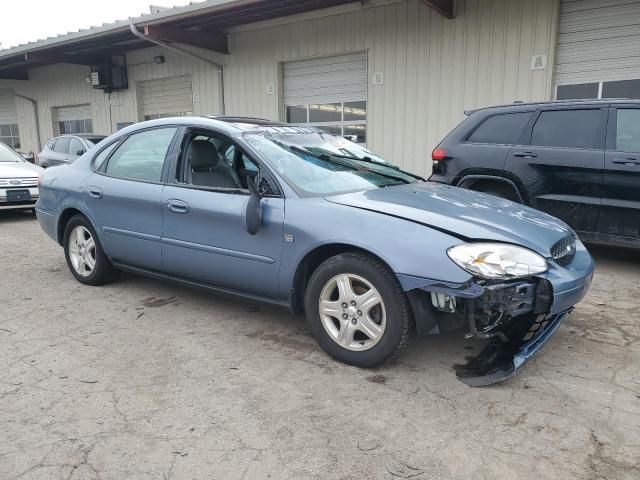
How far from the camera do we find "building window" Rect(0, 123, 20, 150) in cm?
2095

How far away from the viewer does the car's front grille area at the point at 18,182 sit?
8.80 m

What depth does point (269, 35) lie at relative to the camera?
11.9 metres

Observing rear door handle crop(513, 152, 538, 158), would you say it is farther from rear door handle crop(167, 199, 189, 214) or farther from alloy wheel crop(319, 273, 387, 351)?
rear door handle crop(167, 199, 189, 214)

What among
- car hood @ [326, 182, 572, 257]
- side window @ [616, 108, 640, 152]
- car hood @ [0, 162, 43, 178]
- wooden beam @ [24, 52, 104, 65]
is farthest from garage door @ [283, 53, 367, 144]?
car hood @ [326, 182, 572, 257]

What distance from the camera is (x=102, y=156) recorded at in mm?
4801

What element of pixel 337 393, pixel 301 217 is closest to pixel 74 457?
pixel 337 393

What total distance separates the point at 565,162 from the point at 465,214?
114 inches

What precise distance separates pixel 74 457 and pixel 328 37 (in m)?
10.1

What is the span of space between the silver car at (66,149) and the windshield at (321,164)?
335 inches

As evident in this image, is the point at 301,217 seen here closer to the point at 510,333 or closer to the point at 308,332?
the point at 308,332

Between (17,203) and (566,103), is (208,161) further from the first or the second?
(17,203)

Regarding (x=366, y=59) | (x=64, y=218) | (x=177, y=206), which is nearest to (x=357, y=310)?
(x=177, y=206)

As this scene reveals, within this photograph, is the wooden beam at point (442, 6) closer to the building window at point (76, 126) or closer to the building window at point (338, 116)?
the building window at point (338, 116)

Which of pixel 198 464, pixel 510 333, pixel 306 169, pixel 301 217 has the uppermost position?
pixel 306 169
